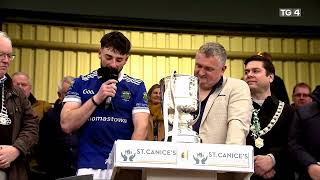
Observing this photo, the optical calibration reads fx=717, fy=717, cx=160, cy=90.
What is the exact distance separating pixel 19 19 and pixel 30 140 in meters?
4.45

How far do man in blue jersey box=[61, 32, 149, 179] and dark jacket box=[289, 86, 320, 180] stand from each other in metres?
1.16

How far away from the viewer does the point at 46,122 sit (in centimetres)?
674

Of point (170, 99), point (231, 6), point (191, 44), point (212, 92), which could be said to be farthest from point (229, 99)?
point (191, 44)

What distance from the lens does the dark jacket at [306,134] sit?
5.10m

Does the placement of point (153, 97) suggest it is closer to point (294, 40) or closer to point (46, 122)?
point (46, 122)

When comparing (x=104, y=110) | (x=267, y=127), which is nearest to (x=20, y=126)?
(x=104, y=110)

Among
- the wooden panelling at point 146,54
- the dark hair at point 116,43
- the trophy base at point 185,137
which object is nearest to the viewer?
the trophy base at point 185,137

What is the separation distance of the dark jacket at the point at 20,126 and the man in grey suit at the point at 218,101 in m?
1.19

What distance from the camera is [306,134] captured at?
17.1ft

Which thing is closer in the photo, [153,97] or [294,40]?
[153,97]

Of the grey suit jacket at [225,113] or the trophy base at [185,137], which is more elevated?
the grey suit jacket at [225,113]

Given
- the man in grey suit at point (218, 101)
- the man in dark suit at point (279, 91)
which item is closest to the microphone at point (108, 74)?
the man in grey suit at point (218, 101)

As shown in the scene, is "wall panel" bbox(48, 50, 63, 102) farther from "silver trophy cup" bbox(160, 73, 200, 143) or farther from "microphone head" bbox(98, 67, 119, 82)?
"silver trophy cup" bbox(160, 73, 200, 143)

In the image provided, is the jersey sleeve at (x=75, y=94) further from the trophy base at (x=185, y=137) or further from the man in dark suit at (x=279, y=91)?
the man in dark suit at (x=279, y=91)
